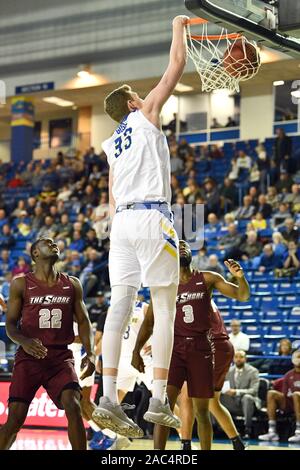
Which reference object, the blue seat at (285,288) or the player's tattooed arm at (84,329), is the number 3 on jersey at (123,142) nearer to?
the player's tattooed arm at (84,329)

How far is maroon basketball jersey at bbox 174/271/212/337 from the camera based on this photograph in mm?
8078

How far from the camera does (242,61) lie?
22.9 ft

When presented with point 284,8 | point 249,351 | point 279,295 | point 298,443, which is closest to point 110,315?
point 284,8

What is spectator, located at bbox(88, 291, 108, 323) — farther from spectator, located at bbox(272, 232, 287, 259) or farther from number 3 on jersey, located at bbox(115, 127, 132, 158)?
number 3 on jersey, located at bbox(115, 127, 132, 158)

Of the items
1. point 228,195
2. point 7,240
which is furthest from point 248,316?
point 7,240

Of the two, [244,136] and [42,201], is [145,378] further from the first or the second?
[244,136]

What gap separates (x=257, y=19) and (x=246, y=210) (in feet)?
35.6

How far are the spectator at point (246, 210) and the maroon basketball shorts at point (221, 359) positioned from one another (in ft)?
29.1

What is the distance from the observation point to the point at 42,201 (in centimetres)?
2220

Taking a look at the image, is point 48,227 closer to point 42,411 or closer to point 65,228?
point 65,228

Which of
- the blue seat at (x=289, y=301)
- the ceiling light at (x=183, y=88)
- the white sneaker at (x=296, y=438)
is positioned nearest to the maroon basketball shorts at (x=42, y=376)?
the white sneaker at (x=296, y=438)

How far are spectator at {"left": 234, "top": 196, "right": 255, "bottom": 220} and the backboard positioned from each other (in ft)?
33.7

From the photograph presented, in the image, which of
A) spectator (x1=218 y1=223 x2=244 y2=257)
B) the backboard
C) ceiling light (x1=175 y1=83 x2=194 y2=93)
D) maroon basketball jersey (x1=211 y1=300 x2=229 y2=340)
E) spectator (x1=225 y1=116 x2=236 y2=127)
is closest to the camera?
the backboard

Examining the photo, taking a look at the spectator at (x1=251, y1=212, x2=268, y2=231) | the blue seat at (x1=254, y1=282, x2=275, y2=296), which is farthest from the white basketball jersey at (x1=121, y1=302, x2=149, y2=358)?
the spectator at (x1=251, y1=212, x2=268, y2=231)
